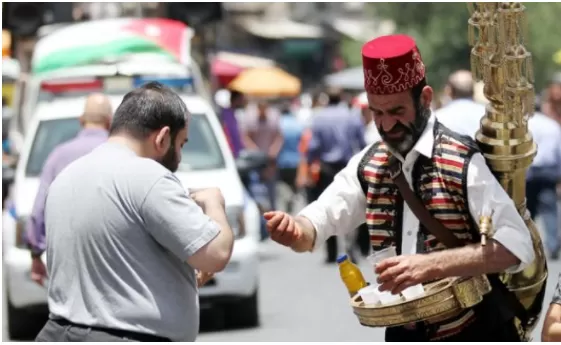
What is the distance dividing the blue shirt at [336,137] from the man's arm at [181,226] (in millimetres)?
10407

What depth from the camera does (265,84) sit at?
36.2 m

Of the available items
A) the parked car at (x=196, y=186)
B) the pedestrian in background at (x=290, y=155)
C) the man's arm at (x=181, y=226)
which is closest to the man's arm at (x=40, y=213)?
the parked car at (x=196, y=186)

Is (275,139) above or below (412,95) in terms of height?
below

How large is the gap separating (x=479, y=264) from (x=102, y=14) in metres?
20.5

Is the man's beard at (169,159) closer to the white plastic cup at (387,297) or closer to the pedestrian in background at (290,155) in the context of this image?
the white plastic cup at (387,297)

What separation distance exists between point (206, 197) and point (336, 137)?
33.9 ft

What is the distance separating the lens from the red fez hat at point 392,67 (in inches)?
191

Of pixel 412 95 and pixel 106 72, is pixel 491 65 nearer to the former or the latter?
pixel 412 95

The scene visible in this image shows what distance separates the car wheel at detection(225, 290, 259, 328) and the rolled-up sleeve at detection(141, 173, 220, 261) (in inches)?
251

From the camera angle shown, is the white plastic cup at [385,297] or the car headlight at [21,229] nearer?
the white plastic cup at [385,297]

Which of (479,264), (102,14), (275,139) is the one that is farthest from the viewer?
(102,14)

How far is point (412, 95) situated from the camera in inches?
193

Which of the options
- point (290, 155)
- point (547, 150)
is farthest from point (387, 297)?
point (290, 155)

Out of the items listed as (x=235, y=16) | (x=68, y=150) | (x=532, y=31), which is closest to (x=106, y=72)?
(x=68, y=150)
